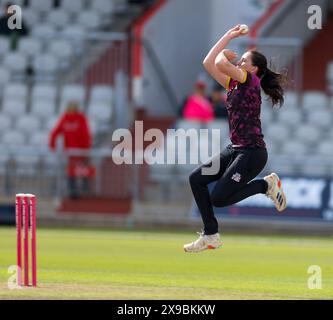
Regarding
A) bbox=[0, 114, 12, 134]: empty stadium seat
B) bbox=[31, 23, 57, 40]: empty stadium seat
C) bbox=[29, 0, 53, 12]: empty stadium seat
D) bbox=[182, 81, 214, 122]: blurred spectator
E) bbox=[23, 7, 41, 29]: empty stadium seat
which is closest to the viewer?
bbox=[182, 81, 214, 122]: blurred spectator

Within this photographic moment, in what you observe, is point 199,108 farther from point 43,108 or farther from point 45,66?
point 45,66

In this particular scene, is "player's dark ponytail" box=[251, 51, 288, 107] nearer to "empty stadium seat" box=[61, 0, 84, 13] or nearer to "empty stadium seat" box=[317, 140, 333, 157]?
"empty stadium seat" box=[317, 140, 333, 157]

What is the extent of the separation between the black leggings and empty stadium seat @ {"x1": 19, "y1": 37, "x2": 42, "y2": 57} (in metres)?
15.3

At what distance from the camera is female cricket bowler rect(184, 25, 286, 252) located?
13086 millimetres

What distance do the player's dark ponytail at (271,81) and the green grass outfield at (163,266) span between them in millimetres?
2046

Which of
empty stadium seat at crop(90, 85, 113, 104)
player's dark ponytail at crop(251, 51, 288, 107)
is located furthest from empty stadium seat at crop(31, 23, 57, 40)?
player's dark ponytail at crop(251, 51, 288, 107)

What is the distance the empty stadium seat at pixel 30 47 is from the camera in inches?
1108

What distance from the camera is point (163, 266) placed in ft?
54.5

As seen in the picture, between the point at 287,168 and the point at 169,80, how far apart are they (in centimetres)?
587

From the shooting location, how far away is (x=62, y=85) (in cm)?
2723
